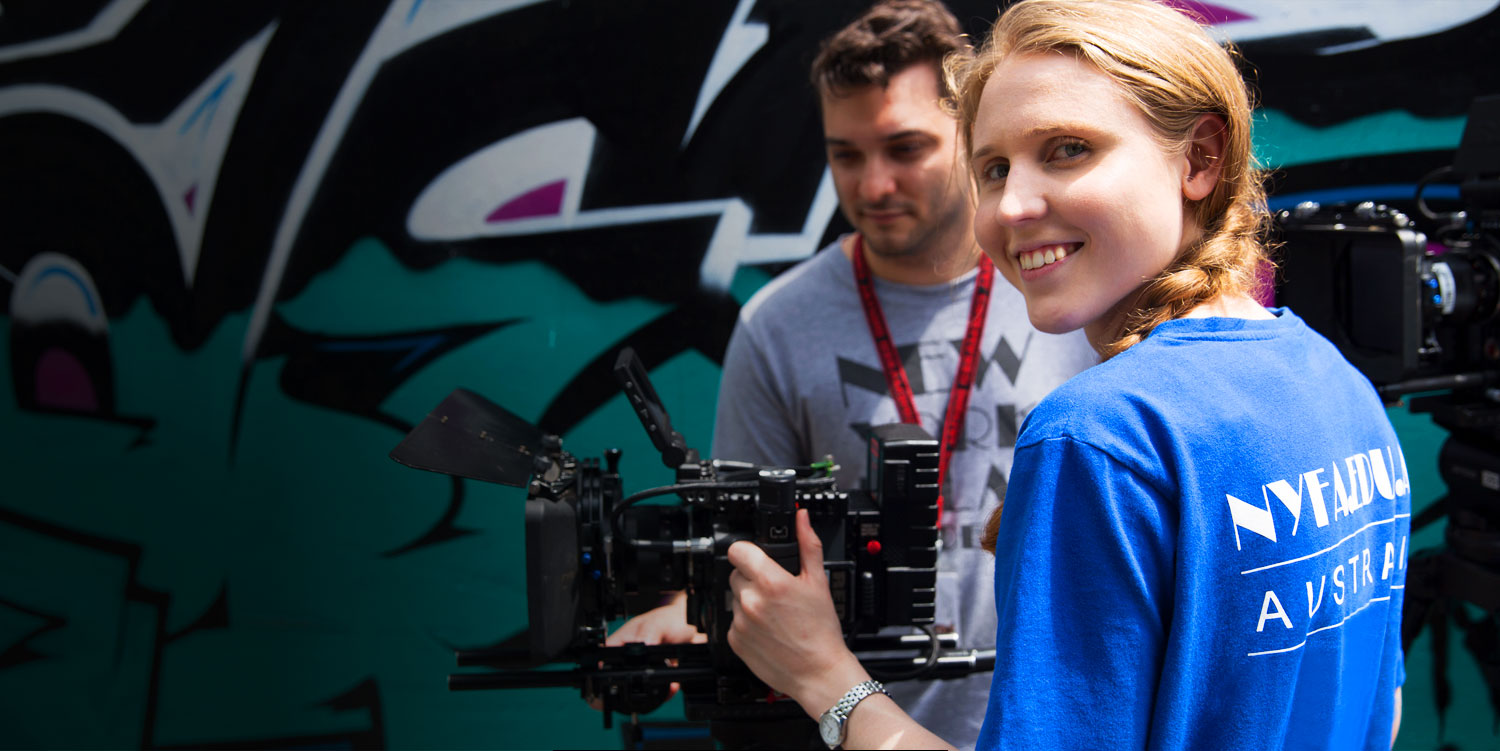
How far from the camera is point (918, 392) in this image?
81.7 inches

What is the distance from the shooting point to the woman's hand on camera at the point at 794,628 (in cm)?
121

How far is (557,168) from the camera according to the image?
3.24 m

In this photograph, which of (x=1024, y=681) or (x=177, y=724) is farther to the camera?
(x=177, y=724)

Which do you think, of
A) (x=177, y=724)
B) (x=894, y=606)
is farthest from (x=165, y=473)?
(x=894, y=606)

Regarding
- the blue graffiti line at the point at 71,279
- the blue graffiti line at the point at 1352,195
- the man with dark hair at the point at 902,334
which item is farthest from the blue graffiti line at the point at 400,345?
the blue graffiti line at the point at 1352,195

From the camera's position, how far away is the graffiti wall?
3.21m

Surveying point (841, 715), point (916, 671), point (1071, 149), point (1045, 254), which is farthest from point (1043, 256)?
point (916, 671)

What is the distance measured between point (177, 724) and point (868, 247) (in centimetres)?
304

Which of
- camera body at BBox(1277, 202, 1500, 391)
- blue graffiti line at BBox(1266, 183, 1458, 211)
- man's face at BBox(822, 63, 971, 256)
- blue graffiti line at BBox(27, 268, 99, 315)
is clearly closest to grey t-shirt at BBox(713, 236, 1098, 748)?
man's face at BBox(822, 63, 971, 256)

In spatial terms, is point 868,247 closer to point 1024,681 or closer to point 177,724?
point 1024,681

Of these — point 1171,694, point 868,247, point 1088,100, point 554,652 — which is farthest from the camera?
point 868,247

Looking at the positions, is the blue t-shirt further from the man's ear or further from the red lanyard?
the red lanyard

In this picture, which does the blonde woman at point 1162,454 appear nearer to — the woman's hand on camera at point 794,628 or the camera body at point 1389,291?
the woman's hand on camera at point 794,628

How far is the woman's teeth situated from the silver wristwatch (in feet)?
1.78
